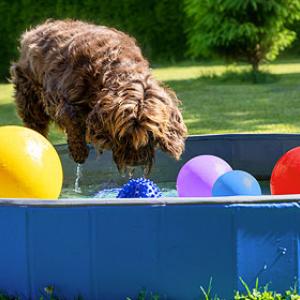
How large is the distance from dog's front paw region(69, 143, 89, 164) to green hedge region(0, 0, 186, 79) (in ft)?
48.4

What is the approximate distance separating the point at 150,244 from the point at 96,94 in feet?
8.47

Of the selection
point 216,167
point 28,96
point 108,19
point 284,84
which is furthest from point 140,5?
point 216,167

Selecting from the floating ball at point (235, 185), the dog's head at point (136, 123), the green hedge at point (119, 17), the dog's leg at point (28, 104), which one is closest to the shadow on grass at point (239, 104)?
the dog's leg at point (28, 104)

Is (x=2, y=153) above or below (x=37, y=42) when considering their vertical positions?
below

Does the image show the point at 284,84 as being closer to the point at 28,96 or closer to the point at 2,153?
the point at 28,96

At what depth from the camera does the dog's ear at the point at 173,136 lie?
223 inches

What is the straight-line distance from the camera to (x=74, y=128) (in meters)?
6.51

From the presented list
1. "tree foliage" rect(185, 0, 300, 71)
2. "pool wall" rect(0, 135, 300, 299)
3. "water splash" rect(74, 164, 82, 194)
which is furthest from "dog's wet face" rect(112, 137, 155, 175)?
"tree foliage" rect(185, 0, 300, 71)

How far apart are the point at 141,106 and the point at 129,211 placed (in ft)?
6.15

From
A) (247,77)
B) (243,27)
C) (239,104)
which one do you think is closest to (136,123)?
(239,104)

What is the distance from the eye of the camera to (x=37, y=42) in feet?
24.0

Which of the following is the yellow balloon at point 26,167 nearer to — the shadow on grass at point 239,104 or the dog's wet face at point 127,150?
the dog's wet face at point 127,150

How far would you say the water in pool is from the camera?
683 centimetres

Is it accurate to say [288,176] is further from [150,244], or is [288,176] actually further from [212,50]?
[212,50]
